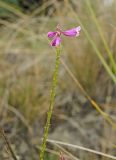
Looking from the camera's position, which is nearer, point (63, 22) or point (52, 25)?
point (63, 22)

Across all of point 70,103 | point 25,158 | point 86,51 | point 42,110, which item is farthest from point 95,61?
point 25,158

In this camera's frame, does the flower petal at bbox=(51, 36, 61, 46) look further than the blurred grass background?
No

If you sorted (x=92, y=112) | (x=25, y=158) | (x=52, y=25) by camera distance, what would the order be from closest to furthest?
(x=25, y=158), (x=92, y=112), (x=52, y=25)

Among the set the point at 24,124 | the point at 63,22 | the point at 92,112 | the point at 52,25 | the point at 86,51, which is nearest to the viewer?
the point at 24,124

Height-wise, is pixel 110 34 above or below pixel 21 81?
above

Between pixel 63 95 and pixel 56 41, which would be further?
pixel 63 95

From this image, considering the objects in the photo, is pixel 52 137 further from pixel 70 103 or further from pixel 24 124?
pixel 70 103

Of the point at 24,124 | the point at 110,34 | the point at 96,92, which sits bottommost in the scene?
the point at 24,124

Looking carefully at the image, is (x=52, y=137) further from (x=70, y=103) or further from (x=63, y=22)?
(x=63, y=22)

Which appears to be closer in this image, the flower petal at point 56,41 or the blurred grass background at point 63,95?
the flower petal at point 56,41
